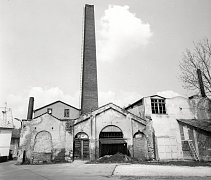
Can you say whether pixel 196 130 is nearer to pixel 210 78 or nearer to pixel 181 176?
pixel 210 78

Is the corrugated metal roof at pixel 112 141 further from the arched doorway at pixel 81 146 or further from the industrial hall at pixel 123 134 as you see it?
the arched doorway at pixel 81 146

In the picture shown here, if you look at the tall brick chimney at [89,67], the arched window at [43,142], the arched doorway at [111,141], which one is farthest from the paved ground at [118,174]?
the tall brick chimney at [89,67]

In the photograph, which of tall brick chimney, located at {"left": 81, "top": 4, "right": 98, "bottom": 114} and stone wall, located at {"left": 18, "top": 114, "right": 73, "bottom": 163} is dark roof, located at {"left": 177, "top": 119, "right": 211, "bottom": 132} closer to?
tall brick chimney, located at {"left": 81, "top": 4, "right": 98, "bottom": 114}

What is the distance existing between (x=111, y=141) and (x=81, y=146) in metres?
3.14

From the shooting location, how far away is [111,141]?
1889 cm

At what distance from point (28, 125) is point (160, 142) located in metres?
14.2

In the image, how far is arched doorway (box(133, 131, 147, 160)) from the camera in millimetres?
18812

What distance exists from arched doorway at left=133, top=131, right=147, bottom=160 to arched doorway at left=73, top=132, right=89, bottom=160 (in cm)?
505

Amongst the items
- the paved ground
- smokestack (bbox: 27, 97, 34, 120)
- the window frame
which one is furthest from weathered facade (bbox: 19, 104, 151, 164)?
the paved ground

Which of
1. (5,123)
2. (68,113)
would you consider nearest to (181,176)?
(68,113)

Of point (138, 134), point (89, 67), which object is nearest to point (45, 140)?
point (138, 134)

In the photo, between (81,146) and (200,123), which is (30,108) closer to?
(81,146)

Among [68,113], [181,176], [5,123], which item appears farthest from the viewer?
[68,113]

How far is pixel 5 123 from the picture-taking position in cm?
2867
